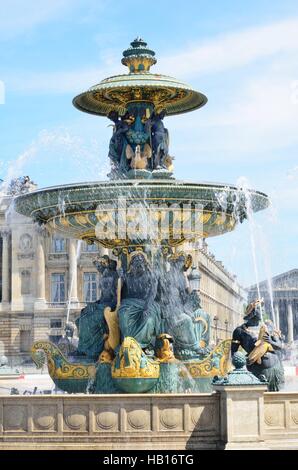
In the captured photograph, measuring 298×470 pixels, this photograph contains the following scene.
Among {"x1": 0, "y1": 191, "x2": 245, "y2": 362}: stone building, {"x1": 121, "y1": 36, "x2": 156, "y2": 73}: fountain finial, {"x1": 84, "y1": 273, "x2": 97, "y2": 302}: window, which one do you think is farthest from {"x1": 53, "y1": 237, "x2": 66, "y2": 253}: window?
{"x1": 121, "y1": 36, "x2": 156, "y2": 73}: fountain finial

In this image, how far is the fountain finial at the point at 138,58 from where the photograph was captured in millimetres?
14078

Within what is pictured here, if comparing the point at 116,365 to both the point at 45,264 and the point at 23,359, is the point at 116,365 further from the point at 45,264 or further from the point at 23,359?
the point at 45,264

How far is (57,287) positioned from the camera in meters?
78.6

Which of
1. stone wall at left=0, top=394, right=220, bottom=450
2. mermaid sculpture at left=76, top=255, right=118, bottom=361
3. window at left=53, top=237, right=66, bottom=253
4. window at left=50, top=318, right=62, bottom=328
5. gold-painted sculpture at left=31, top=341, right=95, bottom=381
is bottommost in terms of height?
stone wall at left=0, top=394, right=220, bottom=450

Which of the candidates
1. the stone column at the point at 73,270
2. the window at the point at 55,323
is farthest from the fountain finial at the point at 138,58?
the window at the point at 55,323

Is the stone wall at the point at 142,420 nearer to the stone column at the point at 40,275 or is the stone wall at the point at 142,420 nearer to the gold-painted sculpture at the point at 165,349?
the gold-painted sculpture at the point at 165,349

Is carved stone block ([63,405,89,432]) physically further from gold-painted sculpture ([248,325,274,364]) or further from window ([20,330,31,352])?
window ([20,330,31,352])

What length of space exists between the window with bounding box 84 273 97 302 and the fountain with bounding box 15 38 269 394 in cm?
6284

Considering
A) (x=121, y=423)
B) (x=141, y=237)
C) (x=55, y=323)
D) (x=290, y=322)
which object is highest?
(x=290, y=322)

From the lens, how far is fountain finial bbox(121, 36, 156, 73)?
554 inches

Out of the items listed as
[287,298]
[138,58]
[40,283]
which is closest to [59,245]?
[40,283]

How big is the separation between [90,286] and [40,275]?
3.83 metres

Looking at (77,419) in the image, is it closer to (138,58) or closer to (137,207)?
(137,207)
